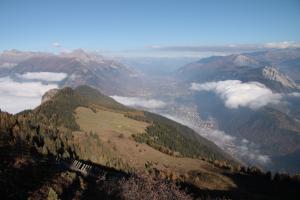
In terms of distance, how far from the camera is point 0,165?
1991 inches

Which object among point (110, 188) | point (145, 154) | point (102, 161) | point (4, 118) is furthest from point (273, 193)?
point (4, 118)

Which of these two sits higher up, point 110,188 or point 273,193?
point 110,188

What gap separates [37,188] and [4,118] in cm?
7930

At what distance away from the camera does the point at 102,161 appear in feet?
332

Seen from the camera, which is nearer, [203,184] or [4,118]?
[203,184]

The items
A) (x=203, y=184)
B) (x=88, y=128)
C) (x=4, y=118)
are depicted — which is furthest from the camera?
(x=88, y=128)

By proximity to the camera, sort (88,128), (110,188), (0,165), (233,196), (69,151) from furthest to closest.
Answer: (88,128), (69,151), (233,196), (0,165), (110,188)

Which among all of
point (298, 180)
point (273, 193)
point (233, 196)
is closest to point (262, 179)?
point (298, 180)

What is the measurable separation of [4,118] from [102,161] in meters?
37.5

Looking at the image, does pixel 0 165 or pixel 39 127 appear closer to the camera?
pixel 0 165

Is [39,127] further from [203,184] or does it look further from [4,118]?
[203,184]

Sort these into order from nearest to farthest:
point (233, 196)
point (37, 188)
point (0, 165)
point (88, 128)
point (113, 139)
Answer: point (37, 188) → point (0, 165) → point (233, 196) → point (113, 139) → point (88, 128)

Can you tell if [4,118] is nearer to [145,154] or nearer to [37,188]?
[145,154]

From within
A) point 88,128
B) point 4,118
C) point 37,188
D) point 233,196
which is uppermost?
point 37,188
